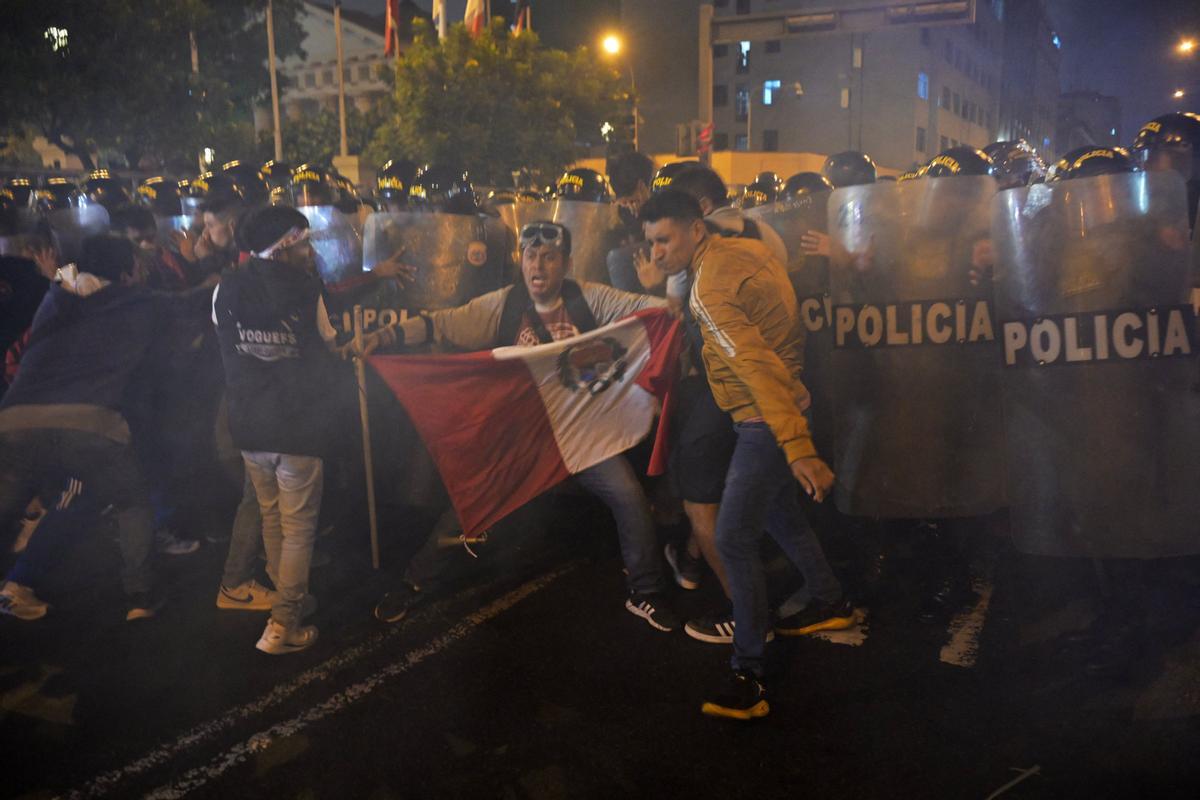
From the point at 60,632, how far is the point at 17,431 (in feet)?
3.34

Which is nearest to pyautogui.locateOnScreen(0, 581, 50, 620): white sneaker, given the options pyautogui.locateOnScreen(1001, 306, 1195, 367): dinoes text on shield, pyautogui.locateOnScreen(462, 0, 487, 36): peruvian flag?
pyautogui.locateOnScreen(1001, 306, 1195, 367): dinoes text on shield


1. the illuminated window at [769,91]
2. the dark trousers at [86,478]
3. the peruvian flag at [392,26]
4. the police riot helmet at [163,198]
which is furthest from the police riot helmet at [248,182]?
the illuminated window at [769,91]

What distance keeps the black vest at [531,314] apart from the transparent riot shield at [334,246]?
1653 millimetres

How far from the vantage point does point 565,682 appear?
385cm

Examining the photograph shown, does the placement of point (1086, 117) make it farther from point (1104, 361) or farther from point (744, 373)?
point (744, 373)

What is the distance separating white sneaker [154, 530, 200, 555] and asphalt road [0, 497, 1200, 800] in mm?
712

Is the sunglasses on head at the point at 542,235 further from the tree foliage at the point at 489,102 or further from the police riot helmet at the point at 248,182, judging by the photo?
the tree foliage at the point at 489,102

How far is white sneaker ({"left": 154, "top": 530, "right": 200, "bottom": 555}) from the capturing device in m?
5.74

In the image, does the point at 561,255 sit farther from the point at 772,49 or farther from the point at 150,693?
the point at 772,49

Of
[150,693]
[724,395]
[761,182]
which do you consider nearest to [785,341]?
[724,395]

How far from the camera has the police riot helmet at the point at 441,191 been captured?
6922mm

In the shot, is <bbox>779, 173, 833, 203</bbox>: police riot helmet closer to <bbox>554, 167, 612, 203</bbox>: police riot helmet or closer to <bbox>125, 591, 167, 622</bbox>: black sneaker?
<bbox>554, 167, 612, 203</bbox>: police riot helmet

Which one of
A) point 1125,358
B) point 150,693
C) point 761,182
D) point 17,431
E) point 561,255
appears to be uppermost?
point 761,182

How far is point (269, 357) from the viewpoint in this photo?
4.16 m
